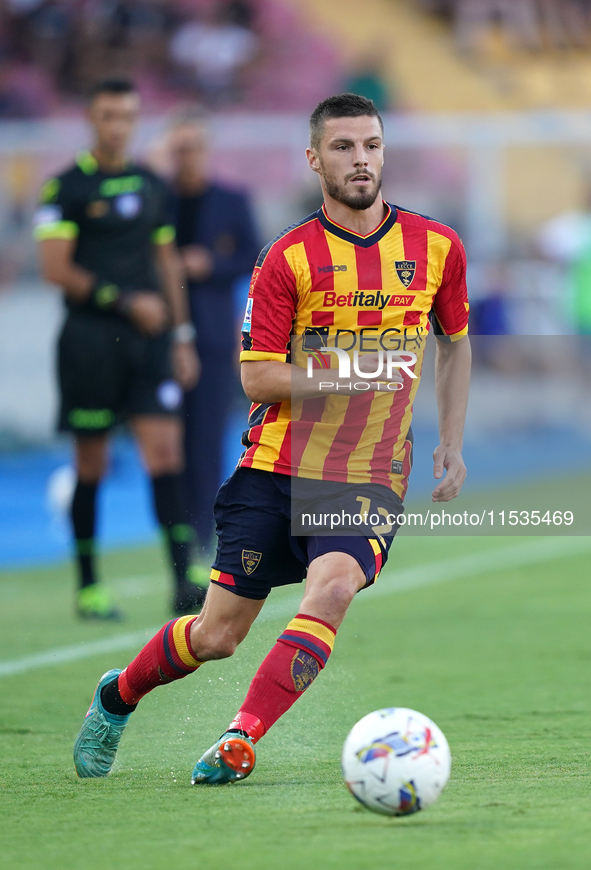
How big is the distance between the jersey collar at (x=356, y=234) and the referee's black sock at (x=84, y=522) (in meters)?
3.53

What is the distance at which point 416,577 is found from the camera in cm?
870

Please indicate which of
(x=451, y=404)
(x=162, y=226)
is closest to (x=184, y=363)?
(x=162, y=226)

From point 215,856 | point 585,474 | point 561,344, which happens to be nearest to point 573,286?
point 561,344

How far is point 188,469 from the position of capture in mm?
8641

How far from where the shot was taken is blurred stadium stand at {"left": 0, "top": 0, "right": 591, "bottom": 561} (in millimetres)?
13492

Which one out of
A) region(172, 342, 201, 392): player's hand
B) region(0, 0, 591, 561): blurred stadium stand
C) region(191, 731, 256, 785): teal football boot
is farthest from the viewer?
region(0, 0, 591, 561): blurred stadium stand

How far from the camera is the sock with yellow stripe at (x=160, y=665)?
165 inches

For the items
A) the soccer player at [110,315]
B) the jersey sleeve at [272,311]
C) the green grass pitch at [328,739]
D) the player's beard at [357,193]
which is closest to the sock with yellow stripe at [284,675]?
the green grass pitch at [328,739]

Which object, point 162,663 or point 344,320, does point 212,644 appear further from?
point 344,320

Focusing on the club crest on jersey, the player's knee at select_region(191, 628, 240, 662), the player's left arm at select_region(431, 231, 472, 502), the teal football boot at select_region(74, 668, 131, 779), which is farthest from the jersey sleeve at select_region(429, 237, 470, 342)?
the teal football boot at select_region(74, 668, 131, 779)

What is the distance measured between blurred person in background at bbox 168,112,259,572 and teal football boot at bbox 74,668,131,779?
3.81 m

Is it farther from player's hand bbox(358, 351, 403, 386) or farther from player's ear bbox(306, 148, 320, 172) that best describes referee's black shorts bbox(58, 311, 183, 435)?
player's hand bbox(358, 351, 403, 386)

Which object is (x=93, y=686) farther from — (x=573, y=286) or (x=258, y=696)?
(x=573, y=286)

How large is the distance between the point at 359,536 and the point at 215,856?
46.0 inches
